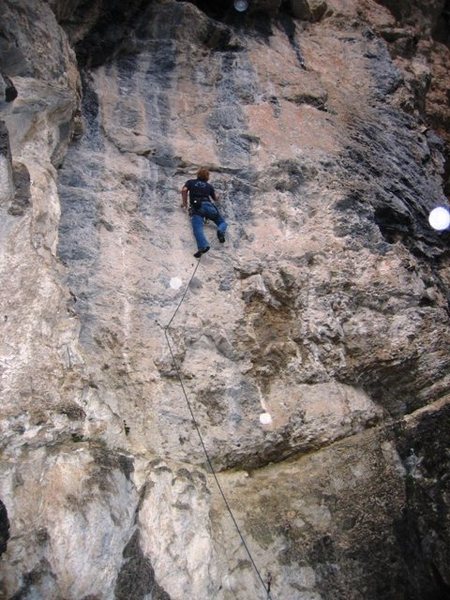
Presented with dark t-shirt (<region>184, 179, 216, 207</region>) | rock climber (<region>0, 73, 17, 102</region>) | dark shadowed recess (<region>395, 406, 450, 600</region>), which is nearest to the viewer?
dark shadowed recess (<region>395, 406, 450, 600</region>)

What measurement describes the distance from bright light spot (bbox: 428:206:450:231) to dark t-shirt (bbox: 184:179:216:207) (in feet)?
13.0

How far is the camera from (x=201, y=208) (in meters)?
8.17

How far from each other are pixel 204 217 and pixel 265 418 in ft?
10.2

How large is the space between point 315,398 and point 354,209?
3204 millimetres

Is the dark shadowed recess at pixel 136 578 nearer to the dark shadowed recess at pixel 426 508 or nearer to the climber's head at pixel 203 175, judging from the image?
the dark shadowed recess at pixel 426 508

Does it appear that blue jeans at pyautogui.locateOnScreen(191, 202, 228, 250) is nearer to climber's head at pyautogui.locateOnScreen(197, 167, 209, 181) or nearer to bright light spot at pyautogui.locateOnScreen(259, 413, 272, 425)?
climber's head at pyautogui.locateOnScreen(197, 167, 209, 181)

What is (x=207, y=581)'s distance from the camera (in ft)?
18.4

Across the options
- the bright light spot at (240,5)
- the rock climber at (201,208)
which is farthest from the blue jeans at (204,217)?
the bright light spot at (240,5)

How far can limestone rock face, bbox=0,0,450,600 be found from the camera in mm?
5410

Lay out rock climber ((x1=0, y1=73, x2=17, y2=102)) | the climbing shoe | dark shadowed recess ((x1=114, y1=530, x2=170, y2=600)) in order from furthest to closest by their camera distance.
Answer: the climbing shoe < rock climber ((x1=0, y1=73, x2=17, y2=102)) < dark shadowed recess ((x1=114, y1=530, x2=170, y2=600))

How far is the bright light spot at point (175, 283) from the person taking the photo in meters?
7.62

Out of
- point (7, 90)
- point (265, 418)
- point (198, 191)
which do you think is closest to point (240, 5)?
point (198, 191)

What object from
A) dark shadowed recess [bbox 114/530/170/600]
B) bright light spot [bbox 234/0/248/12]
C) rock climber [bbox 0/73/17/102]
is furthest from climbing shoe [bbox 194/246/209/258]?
bright light spot [bbox 234/0/248/12]

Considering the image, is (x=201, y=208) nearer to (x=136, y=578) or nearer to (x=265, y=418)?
(x=265, y=418)
